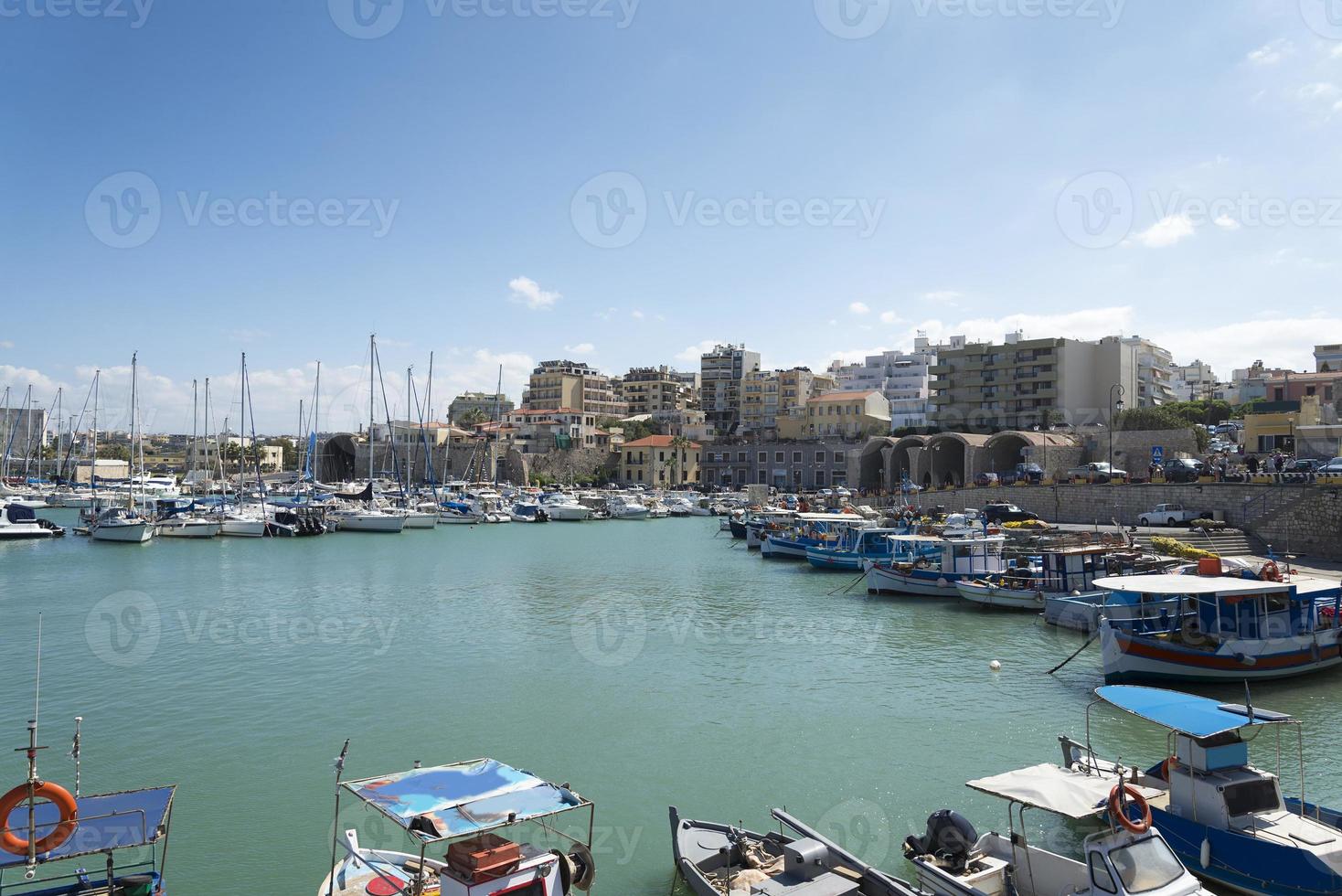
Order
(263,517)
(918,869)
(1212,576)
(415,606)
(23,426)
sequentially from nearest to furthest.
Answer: (918,869) < (1212,576) < (415,606) < (263,517) < (23,426)

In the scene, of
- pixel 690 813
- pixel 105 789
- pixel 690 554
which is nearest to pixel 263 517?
pixel 690 554

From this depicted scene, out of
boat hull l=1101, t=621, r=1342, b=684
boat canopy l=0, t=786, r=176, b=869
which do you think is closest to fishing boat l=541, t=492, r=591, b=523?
boat hull l=1101, t=621, r=1342, b=684

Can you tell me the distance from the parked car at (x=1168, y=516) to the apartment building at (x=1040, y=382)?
30.8 metres

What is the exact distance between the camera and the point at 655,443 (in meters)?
93.1

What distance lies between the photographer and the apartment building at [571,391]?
369ft

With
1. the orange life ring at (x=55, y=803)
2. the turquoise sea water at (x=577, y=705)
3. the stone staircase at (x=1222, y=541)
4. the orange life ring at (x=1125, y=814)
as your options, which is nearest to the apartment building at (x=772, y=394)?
the stone staircase at (x=1222, y=541)

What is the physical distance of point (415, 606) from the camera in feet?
91.3

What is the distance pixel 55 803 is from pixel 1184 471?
43.7 meters

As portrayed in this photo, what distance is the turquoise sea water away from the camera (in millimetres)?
11391

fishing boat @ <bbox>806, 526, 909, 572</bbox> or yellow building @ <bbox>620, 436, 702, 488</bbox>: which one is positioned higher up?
yellow building @ <bbox>620, 436, 702, 488</bbox>

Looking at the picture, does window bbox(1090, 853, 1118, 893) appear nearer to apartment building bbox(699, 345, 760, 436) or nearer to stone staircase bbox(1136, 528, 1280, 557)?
stone staircase bbox(1136, 528, 1280, 557)

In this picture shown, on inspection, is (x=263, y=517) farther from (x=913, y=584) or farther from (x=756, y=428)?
(x=756, y=428)

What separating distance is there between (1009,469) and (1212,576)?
45.4 m

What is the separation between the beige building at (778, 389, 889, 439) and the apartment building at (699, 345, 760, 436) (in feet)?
82.9
